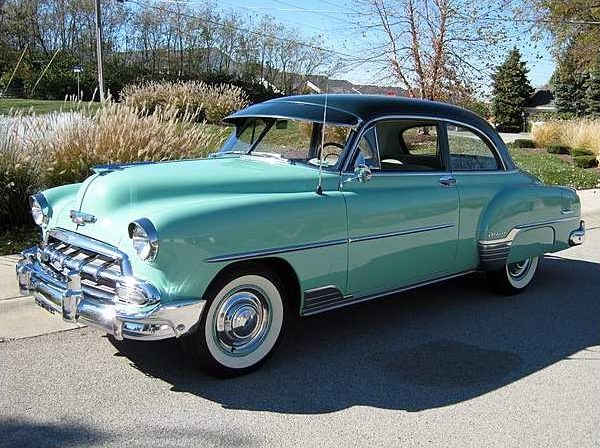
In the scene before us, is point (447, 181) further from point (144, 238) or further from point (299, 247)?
point (144, 238)

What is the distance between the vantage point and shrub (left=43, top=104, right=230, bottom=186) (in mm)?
7676

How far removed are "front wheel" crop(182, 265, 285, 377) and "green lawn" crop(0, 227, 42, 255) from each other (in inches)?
140

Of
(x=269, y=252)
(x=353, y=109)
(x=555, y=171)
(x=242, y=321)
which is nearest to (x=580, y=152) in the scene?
(x=555, y=171)

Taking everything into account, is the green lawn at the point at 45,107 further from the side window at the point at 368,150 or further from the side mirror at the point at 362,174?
the side mirror at the point at 362,174

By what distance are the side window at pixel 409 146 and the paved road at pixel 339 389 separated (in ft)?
4.17

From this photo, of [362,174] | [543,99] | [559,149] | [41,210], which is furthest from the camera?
[543,99]

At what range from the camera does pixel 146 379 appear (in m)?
3.97

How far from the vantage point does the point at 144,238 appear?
3.54m

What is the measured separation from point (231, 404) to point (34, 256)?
5.59ft

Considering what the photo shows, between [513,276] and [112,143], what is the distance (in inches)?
195

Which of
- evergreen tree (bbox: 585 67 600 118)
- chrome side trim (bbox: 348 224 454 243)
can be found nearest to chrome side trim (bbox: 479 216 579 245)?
chrome side trim (bbox: 348 224 454 243)

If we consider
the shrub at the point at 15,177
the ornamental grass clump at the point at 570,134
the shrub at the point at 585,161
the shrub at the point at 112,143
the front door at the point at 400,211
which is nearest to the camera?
the front door at the point at 400,211

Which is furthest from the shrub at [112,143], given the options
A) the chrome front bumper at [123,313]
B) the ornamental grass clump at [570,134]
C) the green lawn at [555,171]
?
the ornamental grass clump at [570,134]

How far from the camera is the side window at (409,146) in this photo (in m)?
5.14
